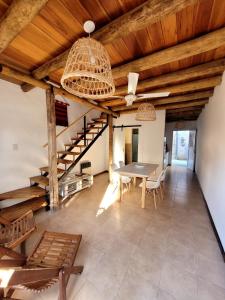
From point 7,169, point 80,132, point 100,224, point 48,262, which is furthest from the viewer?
point 80,132

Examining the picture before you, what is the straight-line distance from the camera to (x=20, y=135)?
3270mm

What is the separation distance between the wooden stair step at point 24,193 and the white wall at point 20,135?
165 mm

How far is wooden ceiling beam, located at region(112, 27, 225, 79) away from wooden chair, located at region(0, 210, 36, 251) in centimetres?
256

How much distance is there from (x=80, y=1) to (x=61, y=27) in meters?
0.38

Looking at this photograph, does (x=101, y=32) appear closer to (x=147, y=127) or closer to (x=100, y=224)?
(x=100, y=224)

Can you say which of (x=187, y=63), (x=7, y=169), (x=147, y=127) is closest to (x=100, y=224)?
(x=7, y=169)

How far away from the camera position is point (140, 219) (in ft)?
9.27

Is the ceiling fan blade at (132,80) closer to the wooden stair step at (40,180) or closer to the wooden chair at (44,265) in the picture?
the wooden chair at (44,265)

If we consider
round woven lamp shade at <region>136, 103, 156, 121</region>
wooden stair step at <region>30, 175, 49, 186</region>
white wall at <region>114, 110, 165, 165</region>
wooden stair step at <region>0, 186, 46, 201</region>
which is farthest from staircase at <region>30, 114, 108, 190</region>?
round woven lamp shade at <region>136, 103, 156, 121</region>

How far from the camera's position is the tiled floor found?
4.93ft

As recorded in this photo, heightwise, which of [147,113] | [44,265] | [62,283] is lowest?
[44,265]

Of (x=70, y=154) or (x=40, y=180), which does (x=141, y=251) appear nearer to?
(x=40, y=180)

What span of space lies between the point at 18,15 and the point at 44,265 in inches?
93.3

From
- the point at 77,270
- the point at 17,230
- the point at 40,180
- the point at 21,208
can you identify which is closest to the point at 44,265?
the point at 77,270
